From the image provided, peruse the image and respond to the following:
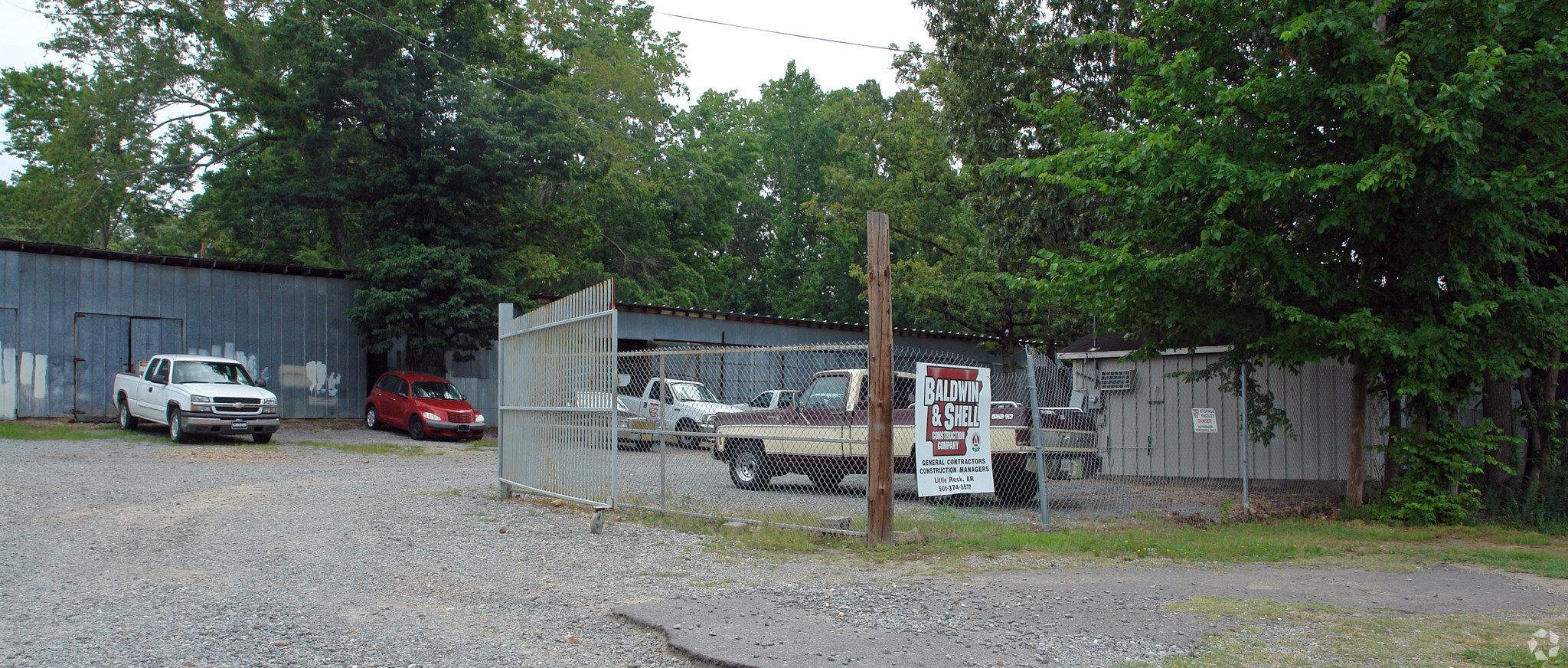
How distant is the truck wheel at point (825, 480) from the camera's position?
427 inches

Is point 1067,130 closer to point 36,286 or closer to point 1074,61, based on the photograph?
point 1074,61

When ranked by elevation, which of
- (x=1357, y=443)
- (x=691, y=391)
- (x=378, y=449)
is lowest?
(x=378, y=449)

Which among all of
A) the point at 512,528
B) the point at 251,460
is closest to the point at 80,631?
the point at 512,528

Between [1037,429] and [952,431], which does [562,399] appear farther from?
[1037,429]

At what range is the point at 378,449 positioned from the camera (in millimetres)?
19672

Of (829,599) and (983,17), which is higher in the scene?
(983,17)

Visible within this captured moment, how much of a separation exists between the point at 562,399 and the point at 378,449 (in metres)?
11.3

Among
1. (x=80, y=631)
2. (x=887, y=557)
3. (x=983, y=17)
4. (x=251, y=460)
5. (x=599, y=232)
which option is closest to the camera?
(x=80, y=631)

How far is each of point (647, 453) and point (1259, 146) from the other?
7.37 m

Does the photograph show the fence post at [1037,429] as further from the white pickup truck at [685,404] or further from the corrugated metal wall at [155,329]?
the corrugated metal wall at [155,329]

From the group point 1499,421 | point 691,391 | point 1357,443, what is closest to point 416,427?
point 691,391

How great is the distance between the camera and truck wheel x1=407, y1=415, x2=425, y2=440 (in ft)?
73.3

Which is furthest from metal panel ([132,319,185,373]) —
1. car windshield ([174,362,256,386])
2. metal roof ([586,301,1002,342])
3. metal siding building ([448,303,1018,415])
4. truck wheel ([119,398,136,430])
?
metal roof ([586,301,1002,342])

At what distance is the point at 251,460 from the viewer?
16047 millimetres
